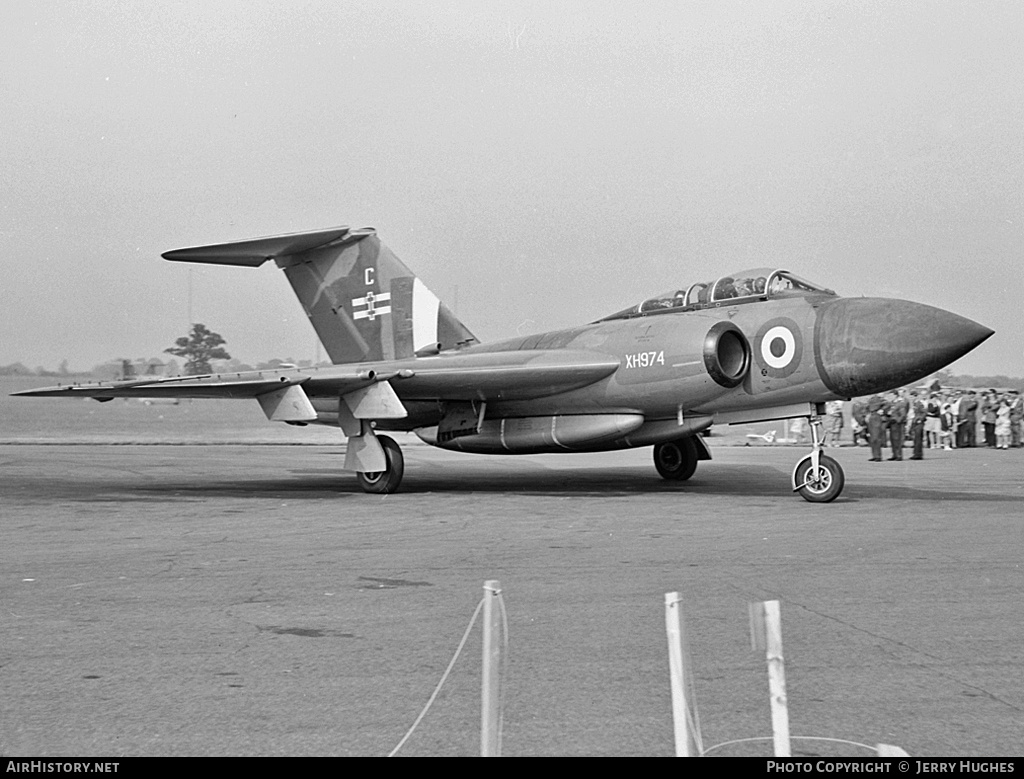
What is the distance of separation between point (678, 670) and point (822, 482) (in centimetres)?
1040

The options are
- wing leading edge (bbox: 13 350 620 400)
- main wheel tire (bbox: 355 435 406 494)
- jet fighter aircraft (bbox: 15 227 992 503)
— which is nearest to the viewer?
jet fighter aircraft (bbox: 15 227 992 503)

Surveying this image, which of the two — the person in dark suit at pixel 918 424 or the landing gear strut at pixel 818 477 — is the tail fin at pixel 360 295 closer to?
the landing gear strut at pixel 818 477

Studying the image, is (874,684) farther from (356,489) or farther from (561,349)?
(356,489)

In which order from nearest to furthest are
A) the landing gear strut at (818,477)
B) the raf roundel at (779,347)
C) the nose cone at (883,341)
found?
the nose cone at (883,341) < the landing gear strut at (818,477) < the raf roundel at (779,347)

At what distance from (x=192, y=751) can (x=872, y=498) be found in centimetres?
1144

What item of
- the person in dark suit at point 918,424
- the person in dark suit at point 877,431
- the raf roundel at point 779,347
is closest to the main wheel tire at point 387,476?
the raf roundel at point 779,347

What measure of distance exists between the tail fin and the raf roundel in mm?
6531

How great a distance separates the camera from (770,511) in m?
12.3

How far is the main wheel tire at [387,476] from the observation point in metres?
15.4

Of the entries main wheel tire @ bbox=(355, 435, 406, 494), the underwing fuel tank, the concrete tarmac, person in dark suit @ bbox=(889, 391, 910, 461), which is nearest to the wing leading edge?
the underwing fuel tank

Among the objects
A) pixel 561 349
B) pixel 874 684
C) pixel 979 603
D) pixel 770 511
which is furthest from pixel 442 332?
pixel 874 684

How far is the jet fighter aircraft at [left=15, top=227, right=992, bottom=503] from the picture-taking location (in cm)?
1276

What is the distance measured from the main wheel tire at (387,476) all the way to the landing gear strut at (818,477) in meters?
5.68

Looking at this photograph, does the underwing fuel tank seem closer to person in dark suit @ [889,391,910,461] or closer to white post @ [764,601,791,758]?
person in dark suit @ [889,391,910,461]
